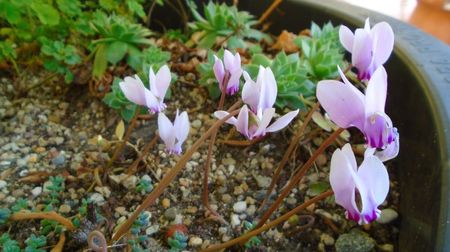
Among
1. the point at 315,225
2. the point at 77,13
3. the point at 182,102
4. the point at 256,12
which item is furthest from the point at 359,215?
the point at 256,12

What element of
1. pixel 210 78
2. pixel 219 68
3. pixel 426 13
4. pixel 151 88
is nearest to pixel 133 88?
pixel 151 88

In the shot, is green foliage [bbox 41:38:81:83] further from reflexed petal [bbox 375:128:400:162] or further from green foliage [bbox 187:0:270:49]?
reflexed petal [bbox 375:128:400:162]

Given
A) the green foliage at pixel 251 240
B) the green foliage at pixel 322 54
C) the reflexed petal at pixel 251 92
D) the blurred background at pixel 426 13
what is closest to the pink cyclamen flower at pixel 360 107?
the reflexed petal at pixel 251 92

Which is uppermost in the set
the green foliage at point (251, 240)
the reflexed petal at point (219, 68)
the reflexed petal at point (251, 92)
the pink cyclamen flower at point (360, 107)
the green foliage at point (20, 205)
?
the pink cyclamen flower at point (360, 107)

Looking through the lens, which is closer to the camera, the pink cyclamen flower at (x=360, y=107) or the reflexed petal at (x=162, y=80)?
the pink cyclamen flower at (x=360, y=107)

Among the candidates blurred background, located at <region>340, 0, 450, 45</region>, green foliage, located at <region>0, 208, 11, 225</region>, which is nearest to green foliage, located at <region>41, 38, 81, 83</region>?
green foliage, located at <region>0, 208, 11, 225</region>

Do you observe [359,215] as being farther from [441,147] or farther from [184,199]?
[184,199]

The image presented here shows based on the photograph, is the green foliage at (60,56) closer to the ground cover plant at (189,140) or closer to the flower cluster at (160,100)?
the ground cover plant at (189,140)
